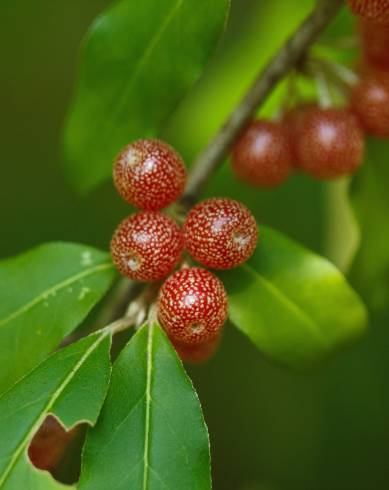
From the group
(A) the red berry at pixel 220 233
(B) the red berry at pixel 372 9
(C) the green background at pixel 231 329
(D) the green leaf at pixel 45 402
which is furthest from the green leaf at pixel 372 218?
(D) the green leaf at pixel 45 402

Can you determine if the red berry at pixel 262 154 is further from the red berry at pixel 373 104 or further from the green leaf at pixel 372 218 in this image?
the green leaf at pixel 372 218

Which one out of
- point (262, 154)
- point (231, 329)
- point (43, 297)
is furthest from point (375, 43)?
point (231, 329)

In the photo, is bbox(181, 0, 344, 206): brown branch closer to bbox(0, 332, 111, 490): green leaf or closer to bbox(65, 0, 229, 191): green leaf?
bbox(65, 0, 229, 191): green leaf

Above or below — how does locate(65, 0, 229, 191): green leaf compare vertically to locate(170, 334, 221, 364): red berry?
above

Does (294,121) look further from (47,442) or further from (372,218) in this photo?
(47,442)

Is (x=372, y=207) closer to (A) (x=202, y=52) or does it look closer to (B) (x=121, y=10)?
(A) (x=202, y=52)

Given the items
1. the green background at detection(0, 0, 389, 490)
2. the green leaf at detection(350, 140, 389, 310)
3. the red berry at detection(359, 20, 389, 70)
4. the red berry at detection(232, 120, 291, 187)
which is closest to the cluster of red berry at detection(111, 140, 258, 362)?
the red berry at detection(232, 120, 291, 187)
